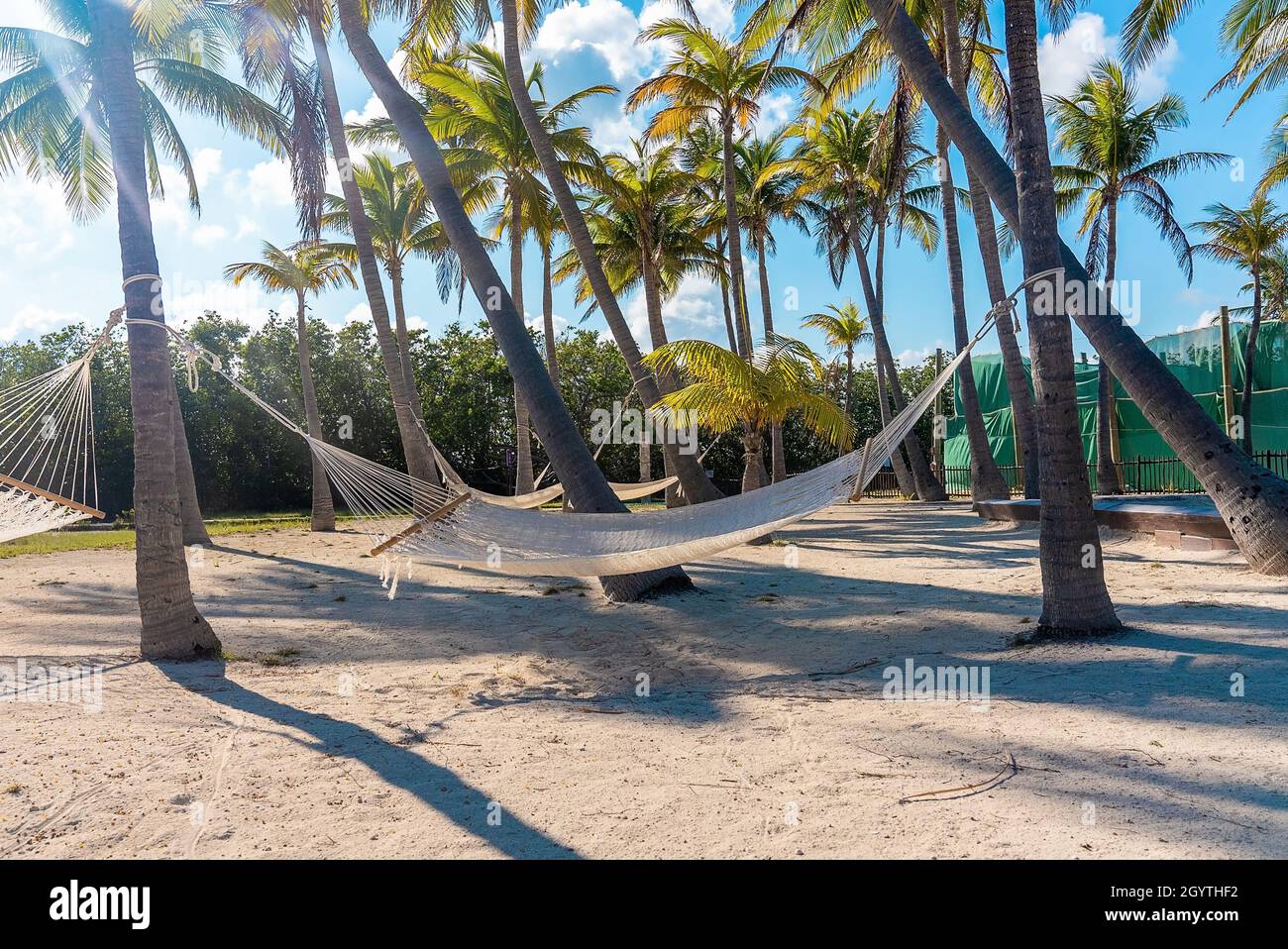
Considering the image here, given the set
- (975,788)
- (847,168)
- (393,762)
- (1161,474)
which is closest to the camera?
(975,788)

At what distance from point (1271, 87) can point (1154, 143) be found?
3.23 metres

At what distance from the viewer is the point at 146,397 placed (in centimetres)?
449

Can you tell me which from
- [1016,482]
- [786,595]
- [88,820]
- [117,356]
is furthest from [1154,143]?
[117,356]

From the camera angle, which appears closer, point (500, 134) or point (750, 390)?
point (750, 390)

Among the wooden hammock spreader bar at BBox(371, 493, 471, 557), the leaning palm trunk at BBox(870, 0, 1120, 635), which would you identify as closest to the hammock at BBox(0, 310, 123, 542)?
the wooden hammock spreader bar at BBox(371, 493, 471, 557)

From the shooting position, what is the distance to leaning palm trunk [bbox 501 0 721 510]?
7.25 meters

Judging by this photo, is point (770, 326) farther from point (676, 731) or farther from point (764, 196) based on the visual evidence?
point (676, 731)

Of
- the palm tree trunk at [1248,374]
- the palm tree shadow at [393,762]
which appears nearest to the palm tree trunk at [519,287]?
the palm tree shadow at [393,762]

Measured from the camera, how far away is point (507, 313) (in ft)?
20.1

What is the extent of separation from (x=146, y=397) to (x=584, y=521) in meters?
2.58

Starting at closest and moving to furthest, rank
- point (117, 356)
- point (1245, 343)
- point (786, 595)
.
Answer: point (786, 595) → point (1245, 343) → point (117, 356)

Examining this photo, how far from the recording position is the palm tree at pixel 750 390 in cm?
845

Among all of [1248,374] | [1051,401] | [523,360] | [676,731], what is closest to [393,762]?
[676,731]
